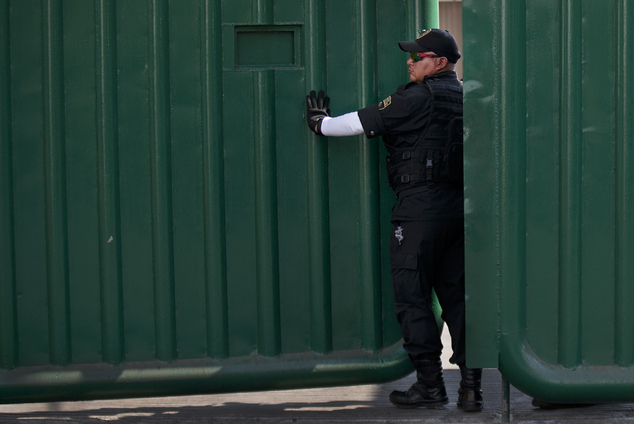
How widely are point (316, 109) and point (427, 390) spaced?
130cm

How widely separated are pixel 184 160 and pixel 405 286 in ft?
3.59

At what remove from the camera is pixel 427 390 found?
3457 mm

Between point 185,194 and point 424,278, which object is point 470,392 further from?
point 185,194

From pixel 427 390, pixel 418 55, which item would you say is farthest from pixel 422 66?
pixel 427 390

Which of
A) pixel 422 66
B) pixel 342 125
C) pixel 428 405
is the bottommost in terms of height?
pixel 428 405

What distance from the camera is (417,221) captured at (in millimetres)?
3363

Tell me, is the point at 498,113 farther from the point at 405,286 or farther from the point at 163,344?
the point at 163,344

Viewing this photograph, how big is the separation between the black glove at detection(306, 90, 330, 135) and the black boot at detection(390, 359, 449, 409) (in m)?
1.10

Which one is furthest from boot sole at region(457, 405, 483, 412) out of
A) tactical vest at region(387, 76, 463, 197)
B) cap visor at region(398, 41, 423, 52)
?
cap visor at region(398, 41, 423, 52)

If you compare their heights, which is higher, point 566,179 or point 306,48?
point 306,48

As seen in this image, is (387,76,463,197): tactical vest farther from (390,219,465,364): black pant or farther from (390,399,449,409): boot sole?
(390,399,449,409): boot sole

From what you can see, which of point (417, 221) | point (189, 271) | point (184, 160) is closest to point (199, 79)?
point (184, 160)

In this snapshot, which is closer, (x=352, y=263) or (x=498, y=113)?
(x=498, y=113)

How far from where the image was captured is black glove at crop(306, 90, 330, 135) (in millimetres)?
3402
